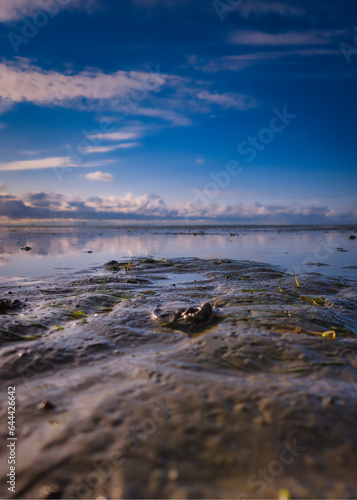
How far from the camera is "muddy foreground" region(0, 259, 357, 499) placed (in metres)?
1.48

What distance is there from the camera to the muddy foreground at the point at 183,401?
1.48 meters

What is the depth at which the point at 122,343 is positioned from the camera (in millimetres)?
3006

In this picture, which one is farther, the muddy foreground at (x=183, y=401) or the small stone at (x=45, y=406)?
the small stone at (x=45, y=406)

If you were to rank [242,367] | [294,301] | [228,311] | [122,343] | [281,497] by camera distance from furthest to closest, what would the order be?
[294,301]
[228,311]
[122,343]
[242,367]
[281,497]

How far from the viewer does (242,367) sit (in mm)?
2486

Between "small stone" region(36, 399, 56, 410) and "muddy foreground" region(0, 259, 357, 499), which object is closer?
"muddy foreground" region(0, 259, 357, 499)

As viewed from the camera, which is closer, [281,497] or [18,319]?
[281,497]

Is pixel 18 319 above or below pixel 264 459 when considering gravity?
above

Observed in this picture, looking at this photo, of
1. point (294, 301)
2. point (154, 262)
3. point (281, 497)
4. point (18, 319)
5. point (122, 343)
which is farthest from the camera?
point (154, 262)

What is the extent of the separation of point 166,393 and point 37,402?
3.07 feet

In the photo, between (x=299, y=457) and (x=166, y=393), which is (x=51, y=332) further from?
(x=299, y=457)

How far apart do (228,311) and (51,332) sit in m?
2.31

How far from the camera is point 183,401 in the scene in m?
1.96

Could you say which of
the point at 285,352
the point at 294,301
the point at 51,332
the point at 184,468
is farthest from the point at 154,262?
the point at 184,468
